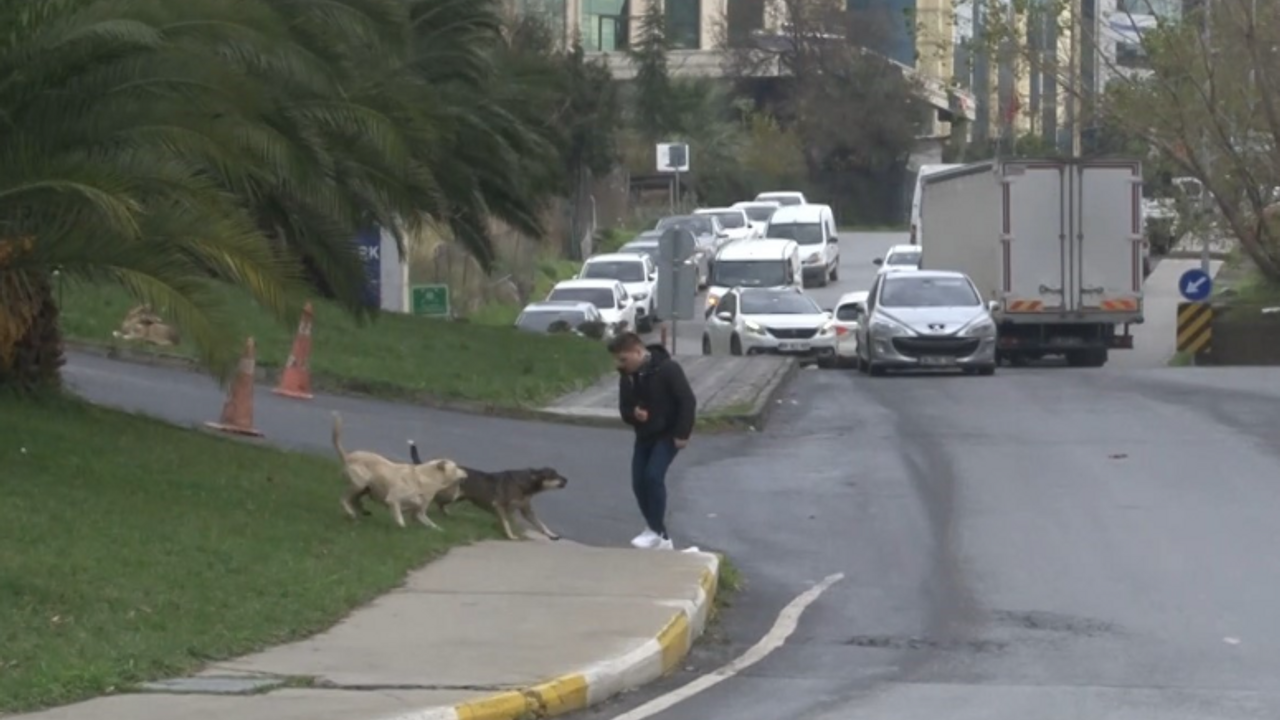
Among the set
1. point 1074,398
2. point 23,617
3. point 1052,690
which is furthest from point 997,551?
point 1074,398

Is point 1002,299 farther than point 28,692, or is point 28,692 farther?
point 1002,299

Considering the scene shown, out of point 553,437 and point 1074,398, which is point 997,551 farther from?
point 1074,398

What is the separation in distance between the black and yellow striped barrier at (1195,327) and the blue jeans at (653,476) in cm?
2594

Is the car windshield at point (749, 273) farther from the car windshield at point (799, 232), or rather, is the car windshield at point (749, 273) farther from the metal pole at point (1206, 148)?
the car windshield at point (799, 232)

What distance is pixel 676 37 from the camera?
9262 centimetres

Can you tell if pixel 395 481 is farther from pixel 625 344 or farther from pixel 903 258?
pixel 903 258

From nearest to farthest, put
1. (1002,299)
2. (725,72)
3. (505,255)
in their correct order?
(1002,299)
(505,255)
(725,72)

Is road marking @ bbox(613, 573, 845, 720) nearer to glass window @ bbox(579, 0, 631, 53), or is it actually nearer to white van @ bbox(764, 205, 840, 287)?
white van @ bbox(764, 205, 840, 287)

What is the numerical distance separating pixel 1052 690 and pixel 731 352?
28092mm

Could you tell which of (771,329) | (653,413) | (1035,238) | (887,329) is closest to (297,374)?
(653,413)

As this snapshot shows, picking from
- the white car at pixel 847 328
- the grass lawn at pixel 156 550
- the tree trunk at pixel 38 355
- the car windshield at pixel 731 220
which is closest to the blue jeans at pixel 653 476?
the grass lawn at pixel 156 550

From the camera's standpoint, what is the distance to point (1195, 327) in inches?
1538

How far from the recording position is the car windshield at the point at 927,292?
107ft

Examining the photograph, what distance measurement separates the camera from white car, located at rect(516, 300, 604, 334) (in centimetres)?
4034
